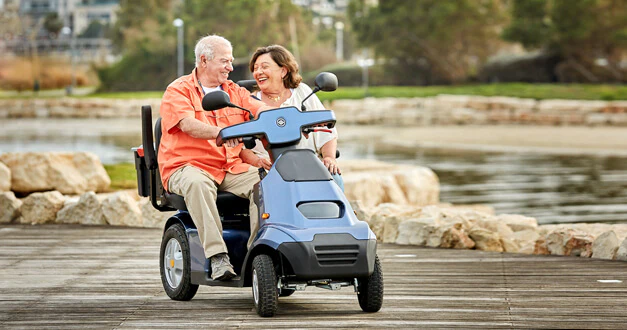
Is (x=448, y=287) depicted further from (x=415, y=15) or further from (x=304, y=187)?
(x=415, y=15)

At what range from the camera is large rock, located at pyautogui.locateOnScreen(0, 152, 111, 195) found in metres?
11.4

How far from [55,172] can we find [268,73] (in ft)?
19.7

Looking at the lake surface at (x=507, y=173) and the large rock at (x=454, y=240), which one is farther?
the lake surface at (x=507, y=173)

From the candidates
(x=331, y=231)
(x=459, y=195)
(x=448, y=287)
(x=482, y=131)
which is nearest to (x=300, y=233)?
(x=331, y=231)

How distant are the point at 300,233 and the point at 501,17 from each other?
5994 cm

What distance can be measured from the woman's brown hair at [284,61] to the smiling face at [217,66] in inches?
8.3

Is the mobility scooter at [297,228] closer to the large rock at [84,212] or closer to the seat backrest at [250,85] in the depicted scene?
the seat backrest at [250,85]

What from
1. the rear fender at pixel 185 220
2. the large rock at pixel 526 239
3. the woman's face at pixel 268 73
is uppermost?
the woman's face at pixel 268 73

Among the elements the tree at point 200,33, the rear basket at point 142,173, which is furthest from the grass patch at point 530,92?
the rear basket at point 142,173

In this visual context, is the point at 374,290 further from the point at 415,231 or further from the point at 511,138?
the point at 511,138

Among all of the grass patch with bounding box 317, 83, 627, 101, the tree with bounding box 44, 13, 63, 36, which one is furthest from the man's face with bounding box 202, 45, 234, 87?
the tree with bounding box 44, 13, 63, 36

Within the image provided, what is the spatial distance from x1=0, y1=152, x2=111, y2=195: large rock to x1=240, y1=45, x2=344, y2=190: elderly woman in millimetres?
5756

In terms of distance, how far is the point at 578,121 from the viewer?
44.8 metres

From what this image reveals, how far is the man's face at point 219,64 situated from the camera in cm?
595
